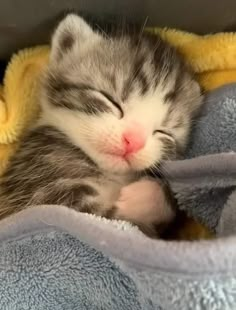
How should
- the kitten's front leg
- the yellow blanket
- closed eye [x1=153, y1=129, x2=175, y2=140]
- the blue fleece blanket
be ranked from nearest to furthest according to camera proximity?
the blue fleece blanket → the kitten's front leg → closed eye [x1=153, y1=129, x2=175, y2=140] → the yellow blanket

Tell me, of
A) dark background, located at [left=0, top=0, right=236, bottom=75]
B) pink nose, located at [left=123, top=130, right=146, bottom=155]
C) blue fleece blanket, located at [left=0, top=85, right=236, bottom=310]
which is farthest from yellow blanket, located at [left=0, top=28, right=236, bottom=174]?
pink nose, located at [left=123, top=130, right=146, bottom=155]

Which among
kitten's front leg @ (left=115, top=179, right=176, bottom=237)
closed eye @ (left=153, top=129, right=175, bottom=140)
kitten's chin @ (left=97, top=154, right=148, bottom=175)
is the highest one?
closed eye @ (left=153, top=129, right=175, bottom=140)

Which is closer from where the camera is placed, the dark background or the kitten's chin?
the kitten's chin

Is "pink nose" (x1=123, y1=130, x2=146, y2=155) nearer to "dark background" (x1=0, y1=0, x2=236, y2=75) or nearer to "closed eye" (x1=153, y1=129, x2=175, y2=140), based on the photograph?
"closed eye" (x1=153, y1=129, x2=175, y2=140)

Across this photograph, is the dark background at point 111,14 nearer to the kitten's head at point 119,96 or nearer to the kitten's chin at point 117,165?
the kitten's head at point 119,96

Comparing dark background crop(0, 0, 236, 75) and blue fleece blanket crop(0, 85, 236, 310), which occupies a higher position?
dark background crop(0, 0, 236, 75)

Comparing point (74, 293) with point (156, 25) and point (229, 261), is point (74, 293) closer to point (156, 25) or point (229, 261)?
point (229, 261)

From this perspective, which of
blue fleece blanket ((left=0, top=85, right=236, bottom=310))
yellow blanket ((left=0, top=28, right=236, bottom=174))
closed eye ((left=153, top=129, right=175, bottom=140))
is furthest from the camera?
yellow blanket ((left=0, top=28, right=236, bottom=174))

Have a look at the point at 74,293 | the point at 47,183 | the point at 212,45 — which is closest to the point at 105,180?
the point at 47,183

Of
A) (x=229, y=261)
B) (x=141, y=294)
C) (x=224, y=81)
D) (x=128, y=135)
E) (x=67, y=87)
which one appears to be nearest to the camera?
(x=229, y=261)
